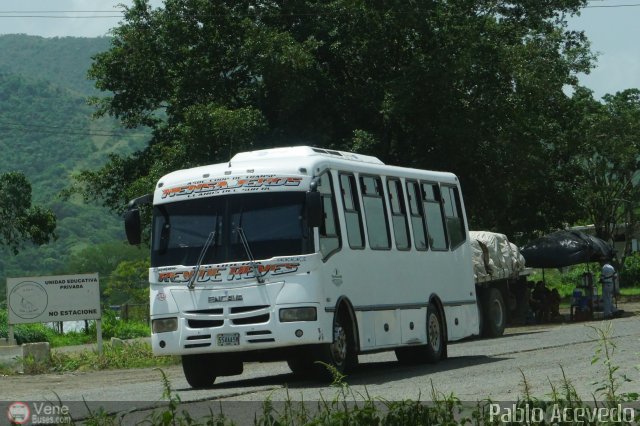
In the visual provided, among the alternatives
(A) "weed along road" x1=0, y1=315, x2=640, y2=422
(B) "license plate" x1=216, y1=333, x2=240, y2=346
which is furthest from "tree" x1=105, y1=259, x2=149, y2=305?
(B) "license plate" x1=216, y1=333, x2=240, y2=346

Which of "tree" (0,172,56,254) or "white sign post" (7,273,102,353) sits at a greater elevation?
"tree" (0,172,56,254)

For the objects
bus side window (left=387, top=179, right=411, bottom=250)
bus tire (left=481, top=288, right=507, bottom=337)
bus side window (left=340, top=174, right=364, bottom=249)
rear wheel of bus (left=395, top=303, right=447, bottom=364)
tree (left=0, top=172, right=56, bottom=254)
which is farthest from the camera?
tree (left=0, top=172, right=56, bottom=254)

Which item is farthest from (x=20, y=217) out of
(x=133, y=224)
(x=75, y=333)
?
(x=133, y=224)

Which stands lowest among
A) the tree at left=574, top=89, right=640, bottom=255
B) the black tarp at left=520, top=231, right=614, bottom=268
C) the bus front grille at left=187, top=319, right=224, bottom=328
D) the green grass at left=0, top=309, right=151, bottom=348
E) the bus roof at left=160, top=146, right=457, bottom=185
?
the green grass at left=0, top=309, right=151, bottom=348

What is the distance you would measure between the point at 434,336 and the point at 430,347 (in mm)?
382

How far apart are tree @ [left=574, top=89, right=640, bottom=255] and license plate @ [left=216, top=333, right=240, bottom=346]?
34.9 m

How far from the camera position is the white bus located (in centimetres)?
1677

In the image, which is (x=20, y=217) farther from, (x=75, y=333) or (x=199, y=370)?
(x=199, y=370)

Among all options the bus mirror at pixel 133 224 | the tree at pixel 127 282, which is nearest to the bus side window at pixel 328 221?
the bus mirror at pixel 133 224

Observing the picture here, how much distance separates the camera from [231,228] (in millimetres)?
17203

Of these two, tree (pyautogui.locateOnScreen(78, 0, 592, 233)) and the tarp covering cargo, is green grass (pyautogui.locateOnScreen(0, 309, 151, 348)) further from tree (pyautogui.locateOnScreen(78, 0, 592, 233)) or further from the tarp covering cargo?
the tarp covering cargo

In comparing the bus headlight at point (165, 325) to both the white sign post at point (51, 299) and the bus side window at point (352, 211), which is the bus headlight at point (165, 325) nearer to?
the bus side window at point (352, 211)

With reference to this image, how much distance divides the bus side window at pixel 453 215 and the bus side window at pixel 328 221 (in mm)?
4800

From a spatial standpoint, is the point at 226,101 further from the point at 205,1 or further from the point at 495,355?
the point at 495,355
